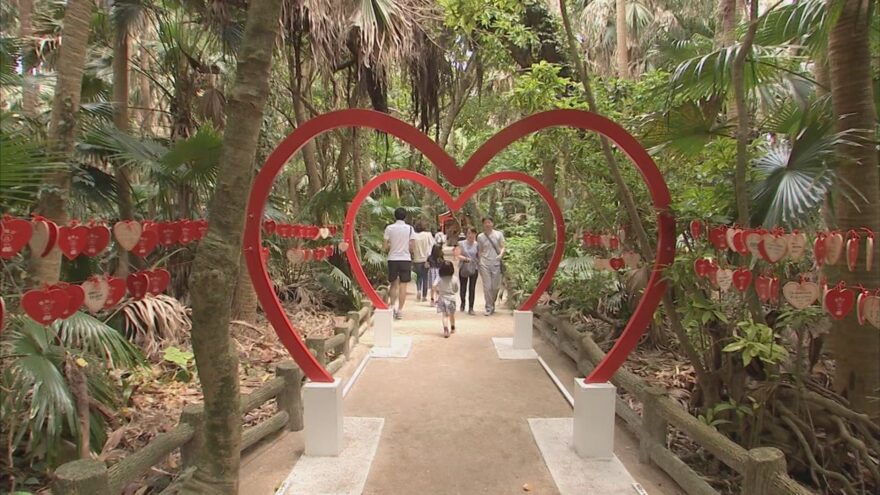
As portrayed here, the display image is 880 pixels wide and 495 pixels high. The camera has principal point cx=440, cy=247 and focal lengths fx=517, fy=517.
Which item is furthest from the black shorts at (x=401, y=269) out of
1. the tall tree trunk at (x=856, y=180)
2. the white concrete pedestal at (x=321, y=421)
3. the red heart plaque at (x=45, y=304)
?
the red heart plaque at (x=45, y=304)

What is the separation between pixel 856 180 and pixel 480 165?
2630 millimetres

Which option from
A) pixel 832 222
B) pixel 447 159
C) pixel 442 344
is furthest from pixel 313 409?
pixel 832 222

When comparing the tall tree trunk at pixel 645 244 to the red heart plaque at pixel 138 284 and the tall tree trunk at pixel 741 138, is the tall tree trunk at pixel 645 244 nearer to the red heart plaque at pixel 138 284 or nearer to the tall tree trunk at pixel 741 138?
the tall tree trunk at pixel 741 138

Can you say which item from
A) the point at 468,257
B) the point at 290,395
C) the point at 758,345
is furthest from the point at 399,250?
the point at 758,345

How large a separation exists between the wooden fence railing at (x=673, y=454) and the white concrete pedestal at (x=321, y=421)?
234 centimetres

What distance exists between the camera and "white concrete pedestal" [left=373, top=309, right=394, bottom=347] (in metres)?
7.11

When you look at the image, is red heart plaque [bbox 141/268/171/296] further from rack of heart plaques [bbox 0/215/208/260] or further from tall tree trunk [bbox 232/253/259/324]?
tall tree trunk [bbox 232/253/259/324]

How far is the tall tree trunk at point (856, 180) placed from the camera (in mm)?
3600

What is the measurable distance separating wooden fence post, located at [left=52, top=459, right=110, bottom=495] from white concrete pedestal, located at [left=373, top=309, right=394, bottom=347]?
4.79 metres

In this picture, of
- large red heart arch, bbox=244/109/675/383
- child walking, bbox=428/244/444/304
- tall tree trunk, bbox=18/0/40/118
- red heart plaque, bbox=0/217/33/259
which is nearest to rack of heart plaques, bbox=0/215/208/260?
red heart plaque, bbox=0/217/33/259

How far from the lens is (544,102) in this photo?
17.9ft

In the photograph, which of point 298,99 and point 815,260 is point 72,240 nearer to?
point 815,260

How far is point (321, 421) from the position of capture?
3840 mm

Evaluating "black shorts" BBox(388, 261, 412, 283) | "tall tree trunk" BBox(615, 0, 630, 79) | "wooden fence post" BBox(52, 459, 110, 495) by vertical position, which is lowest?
"wooden fence post" BBox(52, 459, 110, 495)
